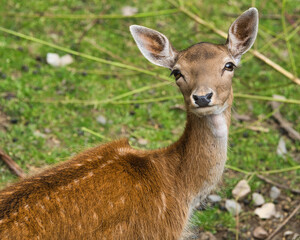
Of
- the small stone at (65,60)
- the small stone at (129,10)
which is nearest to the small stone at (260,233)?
the small stone at (65,60)

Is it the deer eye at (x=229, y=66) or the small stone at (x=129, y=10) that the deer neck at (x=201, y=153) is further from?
the small stone at (x=129, y=10)

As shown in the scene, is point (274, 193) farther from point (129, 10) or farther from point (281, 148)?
point (129, 10)

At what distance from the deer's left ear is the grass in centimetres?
202

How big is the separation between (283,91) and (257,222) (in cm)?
275

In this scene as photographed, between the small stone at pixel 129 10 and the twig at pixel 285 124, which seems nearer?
the twig at pixel 285 124

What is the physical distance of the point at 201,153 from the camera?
4.91 metres

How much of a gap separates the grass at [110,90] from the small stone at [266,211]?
1.16ft

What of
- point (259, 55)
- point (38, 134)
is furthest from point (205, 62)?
point (38, 134)

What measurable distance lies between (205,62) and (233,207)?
2.38 metres

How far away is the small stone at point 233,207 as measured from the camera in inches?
244

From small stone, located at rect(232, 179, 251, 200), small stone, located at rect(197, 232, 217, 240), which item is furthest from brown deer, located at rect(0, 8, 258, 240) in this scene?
small stone, located at rect(232, 179, 251, 200)

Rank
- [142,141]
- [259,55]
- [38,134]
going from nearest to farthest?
[38,134] < [142,141] < [259,55]

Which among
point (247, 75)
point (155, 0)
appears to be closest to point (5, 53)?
point (155, 0)

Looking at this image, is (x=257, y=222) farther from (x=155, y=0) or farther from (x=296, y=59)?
(x=155, y=0)
